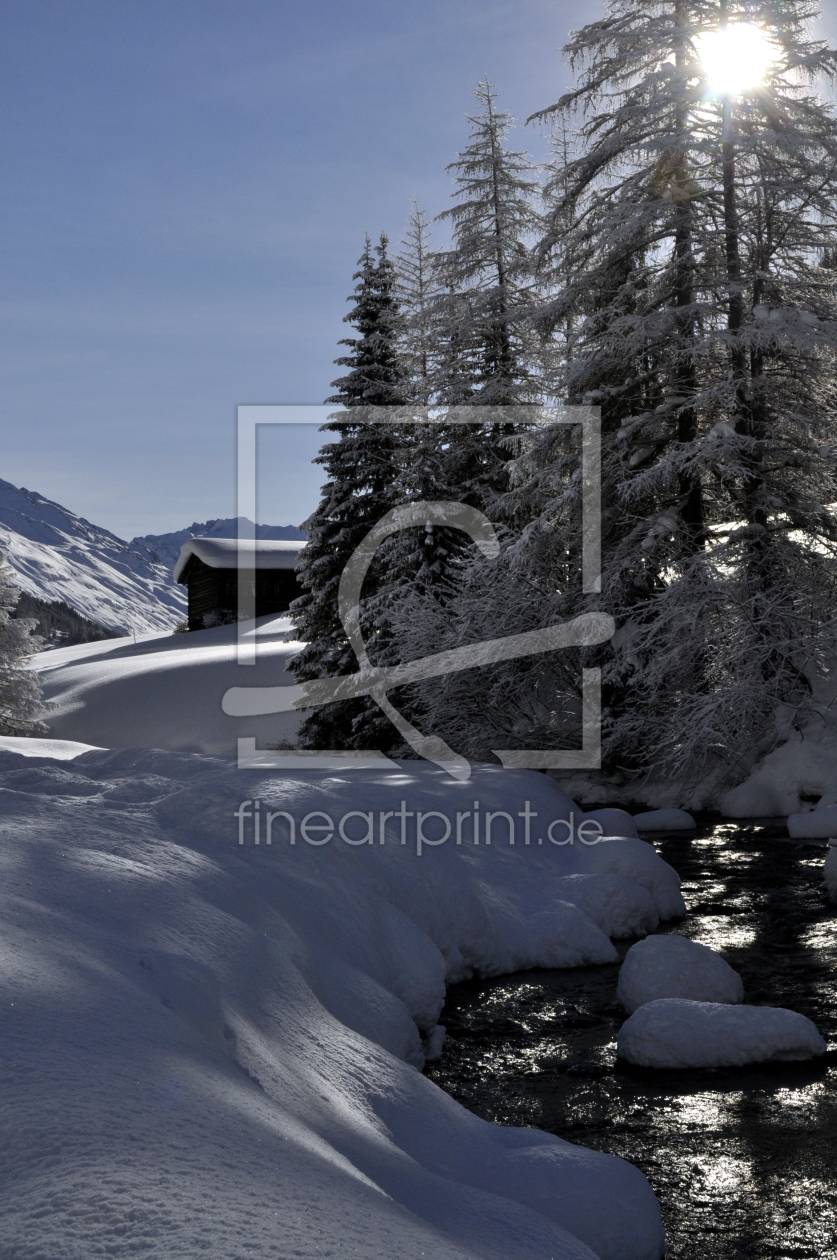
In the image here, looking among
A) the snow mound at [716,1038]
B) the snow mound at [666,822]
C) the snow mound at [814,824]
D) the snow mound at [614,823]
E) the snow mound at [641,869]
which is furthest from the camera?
the snow mound at [666,822]

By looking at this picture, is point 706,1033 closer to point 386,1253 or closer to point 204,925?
point 204,925

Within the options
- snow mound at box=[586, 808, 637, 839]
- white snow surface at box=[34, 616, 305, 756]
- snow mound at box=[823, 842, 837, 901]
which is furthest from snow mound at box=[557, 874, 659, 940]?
white snow surface at box=[34, 616, 305, 756]

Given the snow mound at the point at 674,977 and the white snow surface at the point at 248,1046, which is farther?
the snow mound at the point at 674,977

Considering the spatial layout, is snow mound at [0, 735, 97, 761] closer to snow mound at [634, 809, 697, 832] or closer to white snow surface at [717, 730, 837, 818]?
snow mound at [634, 809, 697, 832]

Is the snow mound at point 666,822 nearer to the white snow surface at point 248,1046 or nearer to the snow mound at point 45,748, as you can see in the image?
the white snow surface at point 248,1046

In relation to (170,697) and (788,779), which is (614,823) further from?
(170,697)

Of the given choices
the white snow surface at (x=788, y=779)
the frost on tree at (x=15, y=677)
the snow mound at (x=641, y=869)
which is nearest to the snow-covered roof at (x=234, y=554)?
the frost on tree at (x=15, y=677)

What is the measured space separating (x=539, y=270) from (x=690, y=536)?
18.4 ft

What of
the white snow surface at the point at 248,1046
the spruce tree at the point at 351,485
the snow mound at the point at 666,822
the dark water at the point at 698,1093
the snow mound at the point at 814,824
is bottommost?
the dark water at the point at 698,1093

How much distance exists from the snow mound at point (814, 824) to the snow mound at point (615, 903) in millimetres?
3912

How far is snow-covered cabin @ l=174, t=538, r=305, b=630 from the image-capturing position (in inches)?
1547

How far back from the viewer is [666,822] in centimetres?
1187

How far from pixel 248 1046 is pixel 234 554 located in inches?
1446

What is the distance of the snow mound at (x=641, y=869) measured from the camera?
791cm
